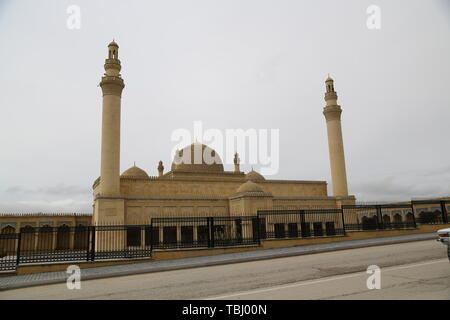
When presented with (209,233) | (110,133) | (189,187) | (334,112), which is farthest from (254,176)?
(209,233)

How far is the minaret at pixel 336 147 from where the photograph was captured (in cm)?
3170

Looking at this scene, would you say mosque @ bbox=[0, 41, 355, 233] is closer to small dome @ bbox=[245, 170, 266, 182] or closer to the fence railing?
small dome @ bbox=[245, 170, 266, 182]

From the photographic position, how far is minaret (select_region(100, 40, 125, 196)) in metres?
24.1

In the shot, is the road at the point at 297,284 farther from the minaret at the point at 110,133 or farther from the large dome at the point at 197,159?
the large dome at the point at 197,159

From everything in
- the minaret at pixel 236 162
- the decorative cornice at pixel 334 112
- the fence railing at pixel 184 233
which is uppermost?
the decorative cornice at pixel 334 112

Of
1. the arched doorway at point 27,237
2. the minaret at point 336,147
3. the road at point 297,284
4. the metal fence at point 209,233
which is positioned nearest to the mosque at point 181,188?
the minaret at point 336,147

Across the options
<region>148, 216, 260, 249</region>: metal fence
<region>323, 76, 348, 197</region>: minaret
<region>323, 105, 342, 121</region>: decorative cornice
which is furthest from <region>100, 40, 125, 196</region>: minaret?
<region>323, 76, 348, 197</region>: minaret

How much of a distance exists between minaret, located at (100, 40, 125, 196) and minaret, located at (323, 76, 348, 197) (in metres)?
19.2

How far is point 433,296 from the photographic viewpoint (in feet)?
17.9

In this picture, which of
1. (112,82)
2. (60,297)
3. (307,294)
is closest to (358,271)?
(307,294)

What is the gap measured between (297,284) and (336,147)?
26.3m

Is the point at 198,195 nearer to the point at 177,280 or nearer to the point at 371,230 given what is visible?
the point at 371,230
